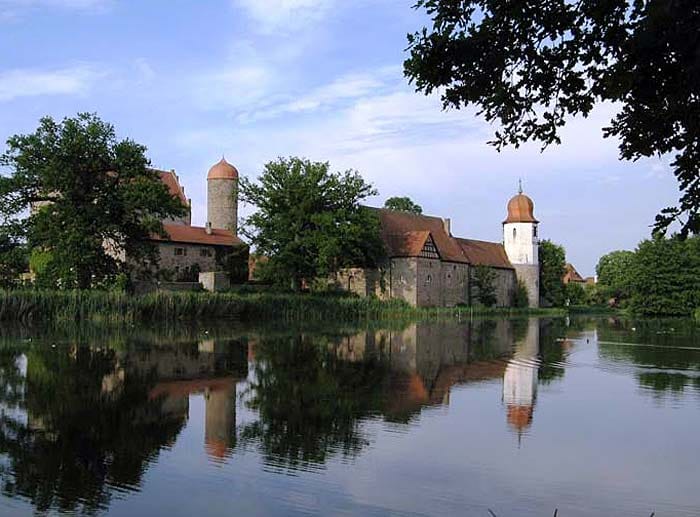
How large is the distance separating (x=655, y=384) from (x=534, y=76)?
8.83 meters

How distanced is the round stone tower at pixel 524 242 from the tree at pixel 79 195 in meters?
41.0

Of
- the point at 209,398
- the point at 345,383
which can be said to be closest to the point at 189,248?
the point at 345,383

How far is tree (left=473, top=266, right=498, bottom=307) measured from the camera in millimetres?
60094

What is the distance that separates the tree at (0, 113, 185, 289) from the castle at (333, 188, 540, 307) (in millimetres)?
23216

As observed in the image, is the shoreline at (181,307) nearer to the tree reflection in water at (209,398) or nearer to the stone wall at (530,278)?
the tree reflection in water at (209,398)

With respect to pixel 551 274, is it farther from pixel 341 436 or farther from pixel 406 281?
pixel 341 436

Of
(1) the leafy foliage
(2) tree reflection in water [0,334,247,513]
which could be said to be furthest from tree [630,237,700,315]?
(2) tree reflection in water [0,334,247,513]

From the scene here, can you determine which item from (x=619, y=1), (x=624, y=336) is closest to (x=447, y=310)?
(x=624, y=336)

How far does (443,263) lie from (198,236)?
18.0 metres

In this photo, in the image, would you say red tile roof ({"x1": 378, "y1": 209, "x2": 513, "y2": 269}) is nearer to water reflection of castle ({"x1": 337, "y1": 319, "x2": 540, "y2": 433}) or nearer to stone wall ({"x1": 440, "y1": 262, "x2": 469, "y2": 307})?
stone wall ({"x1": 440, "y1": 262, "x2": 469, "y2": 307})

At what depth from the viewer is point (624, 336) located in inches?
1137

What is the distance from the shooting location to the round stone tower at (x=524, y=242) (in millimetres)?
67312

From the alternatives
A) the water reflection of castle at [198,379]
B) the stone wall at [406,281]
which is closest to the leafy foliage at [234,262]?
the stone wall at [406,281]

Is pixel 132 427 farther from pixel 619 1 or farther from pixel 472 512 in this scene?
pixel 619 1
